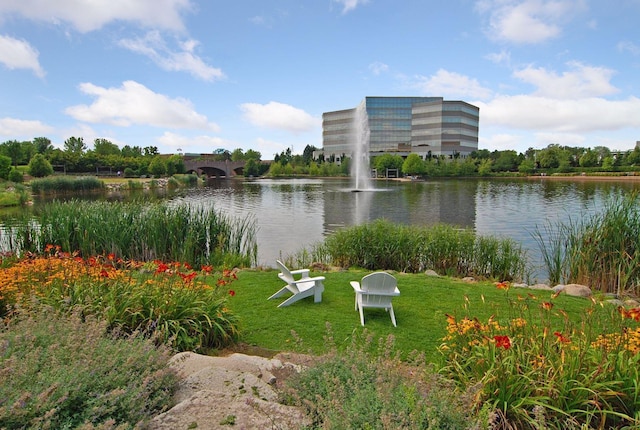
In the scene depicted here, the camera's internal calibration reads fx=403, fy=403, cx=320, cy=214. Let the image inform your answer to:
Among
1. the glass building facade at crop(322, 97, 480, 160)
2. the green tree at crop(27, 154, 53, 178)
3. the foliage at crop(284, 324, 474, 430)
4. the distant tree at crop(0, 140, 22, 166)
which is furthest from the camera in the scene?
the glass building facade at crop(322, 97, 480, 160)

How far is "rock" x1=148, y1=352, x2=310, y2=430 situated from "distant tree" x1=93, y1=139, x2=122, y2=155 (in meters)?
124

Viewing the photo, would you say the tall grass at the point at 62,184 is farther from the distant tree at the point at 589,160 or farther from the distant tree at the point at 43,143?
the distant tree at the point at 589,160

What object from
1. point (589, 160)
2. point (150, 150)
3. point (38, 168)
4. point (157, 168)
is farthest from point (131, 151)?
point (589, 160)

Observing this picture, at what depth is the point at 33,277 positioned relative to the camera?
5.80 m

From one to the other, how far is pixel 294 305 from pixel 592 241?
6.87 meters

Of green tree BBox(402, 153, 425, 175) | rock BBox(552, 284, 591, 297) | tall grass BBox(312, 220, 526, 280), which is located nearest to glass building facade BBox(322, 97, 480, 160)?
green tree BBox(402, 153, 425, 175)

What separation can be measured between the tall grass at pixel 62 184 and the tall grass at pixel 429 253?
135ft

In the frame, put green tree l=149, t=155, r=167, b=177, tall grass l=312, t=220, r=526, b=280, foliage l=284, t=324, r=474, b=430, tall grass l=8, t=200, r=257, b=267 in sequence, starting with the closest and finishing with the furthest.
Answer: foliage l=284, t=324, r=474, b=430, tall grass l=312, t=220, r=526, b=280, tall grass l=8, t=200, r=257, b=267, green tree l=149, t=155, r=167, b=177

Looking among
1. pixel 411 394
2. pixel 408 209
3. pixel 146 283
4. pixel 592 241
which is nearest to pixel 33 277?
pixel 146 283

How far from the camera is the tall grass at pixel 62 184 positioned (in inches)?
1607

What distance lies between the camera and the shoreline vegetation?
8.98 feet

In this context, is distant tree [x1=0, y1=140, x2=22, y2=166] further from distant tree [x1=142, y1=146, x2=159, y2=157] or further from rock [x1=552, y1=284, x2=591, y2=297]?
rock [x1=552, y1=284, x2=591, y2=297]

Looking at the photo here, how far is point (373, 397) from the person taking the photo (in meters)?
A: 2.78

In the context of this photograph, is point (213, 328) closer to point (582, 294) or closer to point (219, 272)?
point (219, 272)
